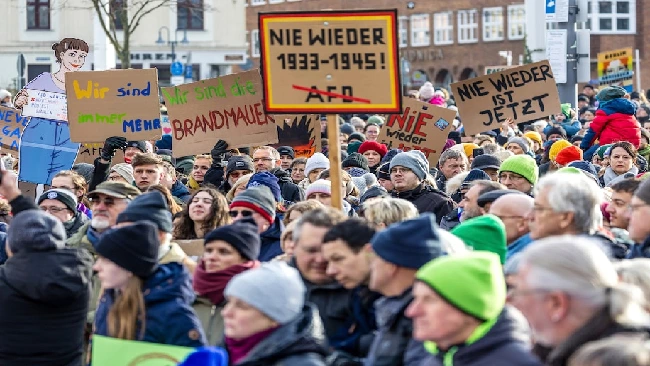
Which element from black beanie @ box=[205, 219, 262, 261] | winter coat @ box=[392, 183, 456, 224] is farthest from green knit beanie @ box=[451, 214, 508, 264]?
winter coat @ box=[392, 183, 456, 224]

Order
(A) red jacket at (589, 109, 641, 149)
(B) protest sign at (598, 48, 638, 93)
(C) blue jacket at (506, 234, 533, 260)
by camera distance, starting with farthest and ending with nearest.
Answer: (B) protest sign at (598, 48, 638, 93)
(A) red jacket at (589, 109, 641, 149)
(C) blue jacket at (506, 234, 533, 260)

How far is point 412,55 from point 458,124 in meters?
56.2

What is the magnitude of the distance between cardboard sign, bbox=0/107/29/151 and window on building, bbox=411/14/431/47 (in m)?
62.7

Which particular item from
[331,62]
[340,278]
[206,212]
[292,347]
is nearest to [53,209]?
[206,212]

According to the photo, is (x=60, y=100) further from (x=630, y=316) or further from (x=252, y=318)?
(x=630, y=316)

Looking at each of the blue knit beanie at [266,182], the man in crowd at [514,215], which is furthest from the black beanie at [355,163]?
the man in crowd at [514,215]

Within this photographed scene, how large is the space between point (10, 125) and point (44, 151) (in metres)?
2.67

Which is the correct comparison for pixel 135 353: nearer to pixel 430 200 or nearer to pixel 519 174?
pixel 519 174

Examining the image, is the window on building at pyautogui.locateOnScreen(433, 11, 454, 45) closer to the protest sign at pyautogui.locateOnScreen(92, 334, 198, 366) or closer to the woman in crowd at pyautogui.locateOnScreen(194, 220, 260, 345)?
the woman in crowd at pyautogui.locateOnScreen(194, 220, 260, 345)

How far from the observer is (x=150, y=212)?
663 centimetres

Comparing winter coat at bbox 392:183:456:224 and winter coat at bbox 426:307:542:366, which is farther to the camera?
winter coat at bbox 392:183:456:224

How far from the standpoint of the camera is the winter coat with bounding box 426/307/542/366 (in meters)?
4.54

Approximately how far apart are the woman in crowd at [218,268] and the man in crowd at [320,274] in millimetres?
232

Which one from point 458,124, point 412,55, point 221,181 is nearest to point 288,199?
point 221,181
